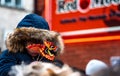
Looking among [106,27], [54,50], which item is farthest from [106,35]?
[54,50]

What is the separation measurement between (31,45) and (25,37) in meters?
0.09

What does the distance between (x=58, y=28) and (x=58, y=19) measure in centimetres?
23

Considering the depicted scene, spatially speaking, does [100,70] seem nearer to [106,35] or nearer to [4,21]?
[106,35]

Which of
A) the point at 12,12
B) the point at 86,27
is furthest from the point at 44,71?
the point at 12,12

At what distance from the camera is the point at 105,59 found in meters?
10.6

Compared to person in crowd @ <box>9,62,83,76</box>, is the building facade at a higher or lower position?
lower

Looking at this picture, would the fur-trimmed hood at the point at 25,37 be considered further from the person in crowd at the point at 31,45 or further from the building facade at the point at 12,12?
the building facade at the point at 12,12

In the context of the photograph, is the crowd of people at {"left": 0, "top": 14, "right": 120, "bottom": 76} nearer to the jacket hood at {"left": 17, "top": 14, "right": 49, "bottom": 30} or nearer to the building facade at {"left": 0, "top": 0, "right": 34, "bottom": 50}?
the jacket hood at {"left": 17, "top": 14, "right": 49, "bottom": 30}

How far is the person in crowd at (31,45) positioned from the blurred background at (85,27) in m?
7.55

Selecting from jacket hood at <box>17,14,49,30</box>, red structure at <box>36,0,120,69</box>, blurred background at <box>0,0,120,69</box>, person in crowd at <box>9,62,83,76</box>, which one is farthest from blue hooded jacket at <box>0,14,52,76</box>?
red structure at <box>36,0,120,69</box>

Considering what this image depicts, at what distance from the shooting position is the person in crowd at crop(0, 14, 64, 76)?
259 cm

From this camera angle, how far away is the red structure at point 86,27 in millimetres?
10609

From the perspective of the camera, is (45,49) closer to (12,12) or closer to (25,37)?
(25,37)

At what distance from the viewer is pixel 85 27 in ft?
36.2
